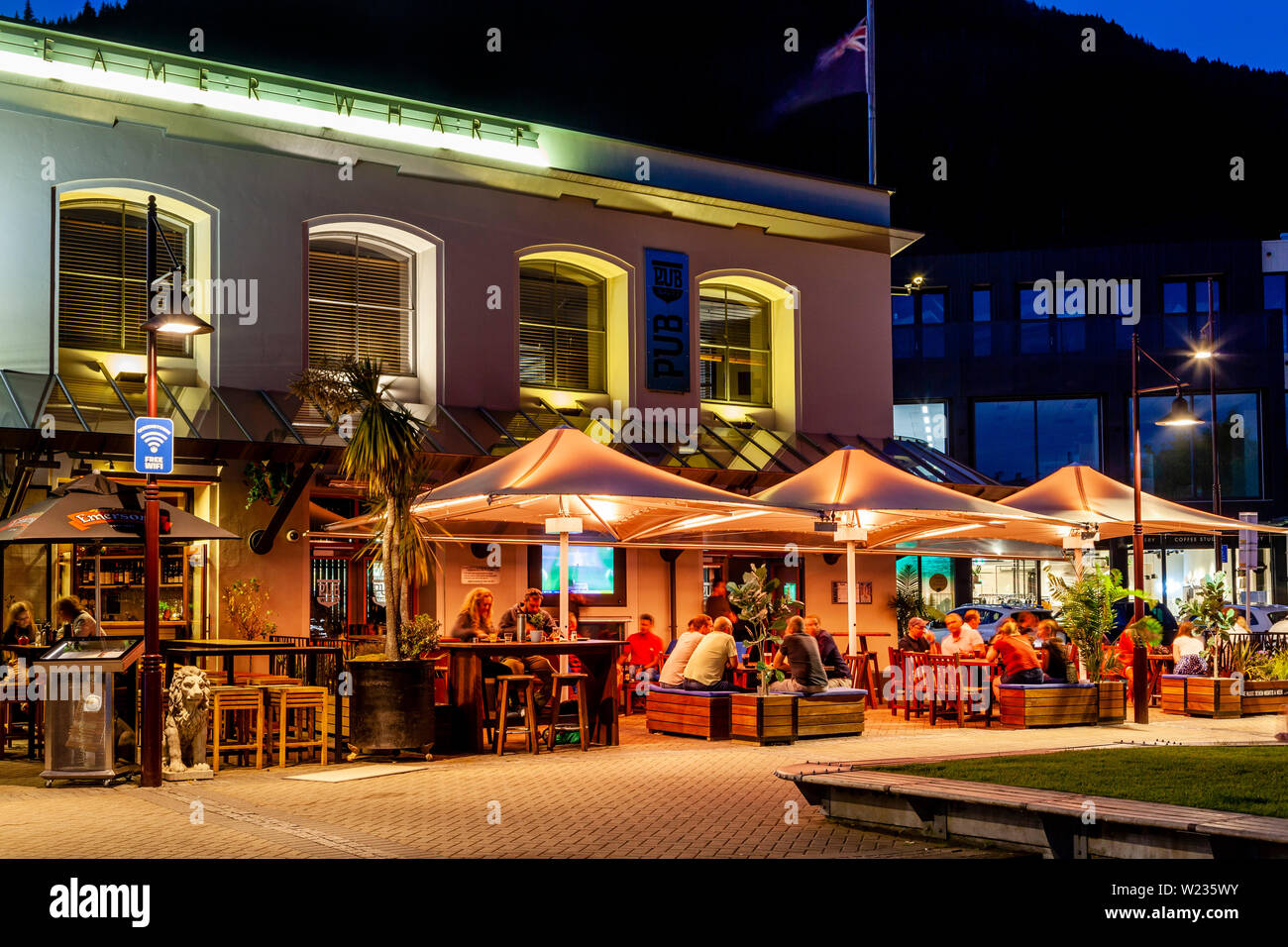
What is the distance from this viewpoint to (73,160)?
62.0ft

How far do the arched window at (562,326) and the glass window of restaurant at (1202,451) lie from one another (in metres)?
26.2

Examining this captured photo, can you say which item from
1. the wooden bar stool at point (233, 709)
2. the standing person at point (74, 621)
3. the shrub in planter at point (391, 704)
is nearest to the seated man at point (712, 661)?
the shrub in planter at point (391, 704)

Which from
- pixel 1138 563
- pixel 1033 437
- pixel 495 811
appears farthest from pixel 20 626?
pixel 1033 437

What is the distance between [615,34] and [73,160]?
133ft

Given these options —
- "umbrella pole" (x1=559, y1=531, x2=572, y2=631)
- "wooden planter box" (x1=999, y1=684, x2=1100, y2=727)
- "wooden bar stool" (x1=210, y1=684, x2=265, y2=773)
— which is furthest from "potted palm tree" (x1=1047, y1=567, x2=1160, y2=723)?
"wooden bar stool" (x1=210, y1=684, x2=265, y2=773)

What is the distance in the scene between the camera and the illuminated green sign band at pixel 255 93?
63.1ft

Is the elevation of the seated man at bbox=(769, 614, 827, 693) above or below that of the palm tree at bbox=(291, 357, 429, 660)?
below

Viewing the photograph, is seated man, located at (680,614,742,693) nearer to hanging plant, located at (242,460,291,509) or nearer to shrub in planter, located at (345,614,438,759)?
shrub in planter, located at (345,614,438,759)

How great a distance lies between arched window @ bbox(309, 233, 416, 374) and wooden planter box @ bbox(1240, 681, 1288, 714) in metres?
12.8

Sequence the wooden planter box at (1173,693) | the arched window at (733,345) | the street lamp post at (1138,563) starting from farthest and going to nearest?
the arched window at (733,345)
the wooden planter box at (1173,693)
the street lamp post at (1138,563)

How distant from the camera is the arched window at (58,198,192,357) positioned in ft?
63.0

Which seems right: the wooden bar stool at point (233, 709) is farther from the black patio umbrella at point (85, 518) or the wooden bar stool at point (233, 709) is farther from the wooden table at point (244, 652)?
the black patio umbrella at point (85, 518)
